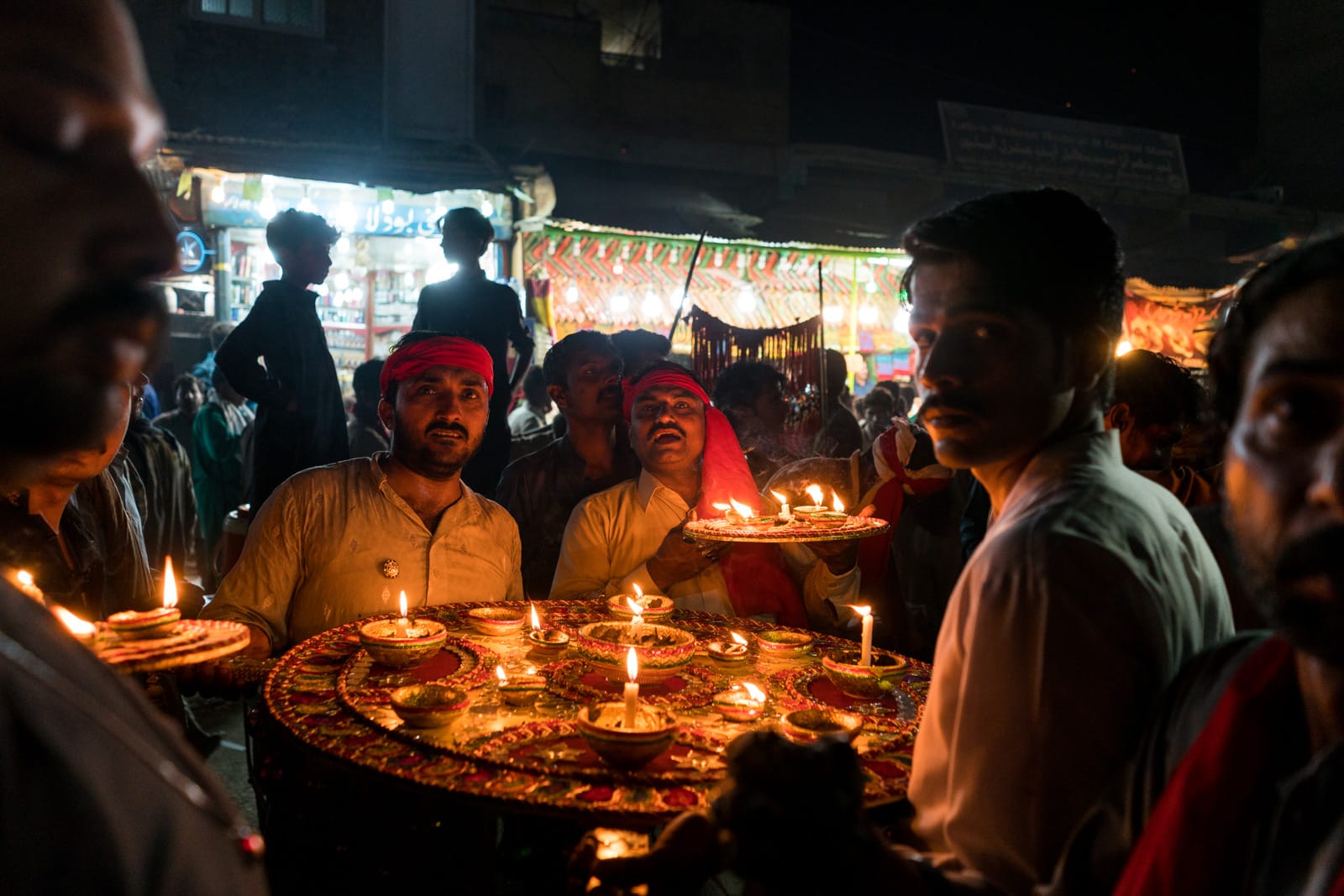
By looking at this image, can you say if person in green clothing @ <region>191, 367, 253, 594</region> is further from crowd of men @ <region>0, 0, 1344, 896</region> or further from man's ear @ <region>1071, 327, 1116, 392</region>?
man's ear @ <region>1071, 327, 1116, 392</region>

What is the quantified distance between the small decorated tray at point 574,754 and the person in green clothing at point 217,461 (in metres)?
8.30

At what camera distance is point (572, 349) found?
6090 millimetres

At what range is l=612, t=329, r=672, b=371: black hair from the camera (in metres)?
6.93

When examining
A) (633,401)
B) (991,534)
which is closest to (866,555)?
(633,401)

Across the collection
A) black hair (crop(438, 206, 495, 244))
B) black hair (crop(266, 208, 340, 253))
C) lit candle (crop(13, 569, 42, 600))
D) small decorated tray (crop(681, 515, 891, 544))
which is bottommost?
small decorated tray (crop(681, 515, 891, 544))

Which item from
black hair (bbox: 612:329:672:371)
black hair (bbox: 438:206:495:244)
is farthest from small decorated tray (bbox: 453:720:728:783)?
black hair (bbox: 438:206:495:244)

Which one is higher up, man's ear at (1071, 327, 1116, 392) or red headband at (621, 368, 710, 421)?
man's ear at (1071, 327, 1116, 392)

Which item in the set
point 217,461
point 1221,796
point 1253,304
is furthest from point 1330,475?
point 217,461

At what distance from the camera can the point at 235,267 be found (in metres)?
11.2

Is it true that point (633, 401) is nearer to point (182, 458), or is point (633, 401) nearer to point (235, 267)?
point (182, 458)

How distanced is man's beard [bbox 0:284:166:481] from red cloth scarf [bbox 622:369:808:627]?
3.69 metres

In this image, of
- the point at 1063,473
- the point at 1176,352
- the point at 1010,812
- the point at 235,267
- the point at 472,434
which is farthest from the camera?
the point at 1176,352

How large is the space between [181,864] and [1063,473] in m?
1.85

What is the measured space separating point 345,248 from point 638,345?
641cm
